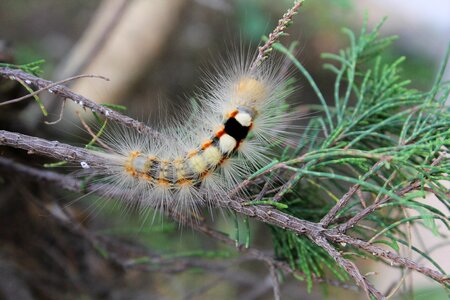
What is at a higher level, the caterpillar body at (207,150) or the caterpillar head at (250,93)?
the caterpillar head at (250,93)

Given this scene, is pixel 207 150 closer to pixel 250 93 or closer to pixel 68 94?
pixel 250 93

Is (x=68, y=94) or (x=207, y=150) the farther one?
(x=207, y=150)

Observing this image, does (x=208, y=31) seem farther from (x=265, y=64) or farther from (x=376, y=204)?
(x=376, y=204)

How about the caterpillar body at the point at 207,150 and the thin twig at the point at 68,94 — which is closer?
the thin twig at the point at 68,94

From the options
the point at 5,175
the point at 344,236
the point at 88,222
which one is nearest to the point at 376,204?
the point at 344,236

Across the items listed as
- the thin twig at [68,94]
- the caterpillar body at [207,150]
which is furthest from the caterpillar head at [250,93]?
the thin twig at [68,94]

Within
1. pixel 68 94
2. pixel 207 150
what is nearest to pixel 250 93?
pixel 207 150

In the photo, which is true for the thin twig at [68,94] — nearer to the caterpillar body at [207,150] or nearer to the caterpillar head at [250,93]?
the caterpillar body at [207,150]

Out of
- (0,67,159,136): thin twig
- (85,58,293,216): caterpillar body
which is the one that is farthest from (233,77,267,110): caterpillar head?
(0,67,159,136): thin twig
